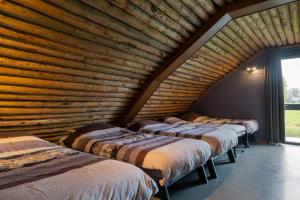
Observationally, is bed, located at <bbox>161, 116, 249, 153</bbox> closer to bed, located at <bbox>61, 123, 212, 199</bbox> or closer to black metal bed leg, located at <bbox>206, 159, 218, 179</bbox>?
black metal bed leg, located at <bbox>206, 159, 218, 179</bbox>

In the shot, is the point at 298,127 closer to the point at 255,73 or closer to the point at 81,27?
the point at 255,73

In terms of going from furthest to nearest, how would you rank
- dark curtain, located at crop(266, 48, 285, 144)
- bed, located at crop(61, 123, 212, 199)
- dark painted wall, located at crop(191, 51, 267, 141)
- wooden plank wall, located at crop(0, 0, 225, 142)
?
dark painted wall, located at crop(191, 51, 267, 141) → dark curtain, located at crop(266, 48, 285, 144) → bed, located at crop(61, 123, 212, 199) → wooden plank wall, located at crop(0, 0, 225, 142)

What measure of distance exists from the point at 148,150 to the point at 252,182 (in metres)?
1.52

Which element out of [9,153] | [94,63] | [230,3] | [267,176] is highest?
[230,3]

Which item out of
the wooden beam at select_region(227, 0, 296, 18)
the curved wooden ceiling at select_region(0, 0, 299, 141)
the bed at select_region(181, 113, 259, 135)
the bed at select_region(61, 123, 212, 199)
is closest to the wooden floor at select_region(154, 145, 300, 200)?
the bed at select_region(61, 123, 212, 199)

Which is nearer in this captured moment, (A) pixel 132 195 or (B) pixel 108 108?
(A) pixel 132 195

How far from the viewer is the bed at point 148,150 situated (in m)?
2.29

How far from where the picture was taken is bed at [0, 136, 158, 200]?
1.41 m

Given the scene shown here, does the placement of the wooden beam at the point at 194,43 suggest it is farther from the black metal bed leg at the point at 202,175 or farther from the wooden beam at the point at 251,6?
the black metal bed leg at the point at 202,175

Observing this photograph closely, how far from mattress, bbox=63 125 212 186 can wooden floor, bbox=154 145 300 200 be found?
12.9 inches

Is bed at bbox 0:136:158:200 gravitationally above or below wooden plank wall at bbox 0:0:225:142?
below

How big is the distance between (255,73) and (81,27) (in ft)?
14.9

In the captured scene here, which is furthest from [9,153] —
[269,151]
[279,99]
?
[279,99]

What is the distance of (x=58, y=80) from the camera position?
2768 millimetres
